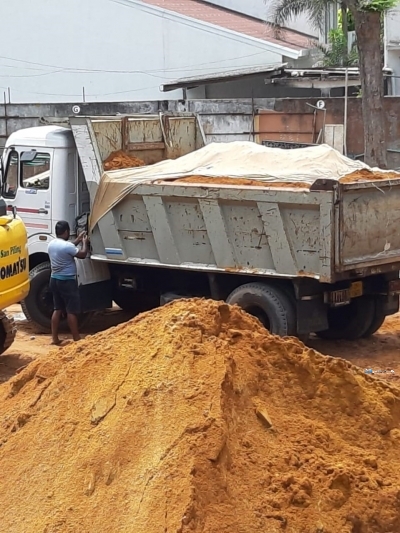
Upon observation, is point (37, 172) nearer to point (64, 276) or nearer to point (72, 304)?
point (64, 276)

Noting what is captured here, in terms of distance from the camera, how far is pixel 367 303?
36.9 ft

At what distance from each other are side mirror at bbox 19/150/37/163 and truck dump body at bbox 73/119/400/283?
0.87 meters

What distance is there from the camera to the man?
36.8ft

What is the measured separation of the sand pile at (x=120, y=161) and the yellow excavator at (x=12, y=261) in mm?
1873

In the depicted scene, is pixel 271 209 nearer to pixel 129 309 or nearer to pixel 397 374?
pixel 397 374

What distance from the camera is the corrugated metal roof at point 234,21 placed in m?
32.8

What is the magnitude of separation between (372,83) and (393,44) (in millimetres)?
6935

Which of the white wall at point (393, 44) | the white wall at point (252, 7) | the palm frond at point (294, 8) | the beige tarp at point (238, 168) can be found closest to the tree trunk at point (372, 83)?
the palm frond at point (294, 8)

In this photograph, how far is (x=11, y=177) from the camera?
1250cm

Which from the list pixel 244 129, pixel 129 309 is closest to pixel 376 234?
pixel 129 309

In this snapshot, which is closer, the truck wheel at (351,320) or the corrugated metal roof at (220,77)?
the truck wheel at (351,320)

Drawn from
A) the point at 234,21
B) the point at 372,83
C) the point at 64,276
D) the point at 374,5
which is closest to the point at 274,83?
the point at 372,83

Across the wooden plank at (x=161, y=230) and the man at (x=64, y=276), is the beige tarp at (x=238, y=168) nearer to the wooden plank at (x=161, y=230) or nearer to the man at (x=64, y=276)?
the wooden plank at (x=161, y=230)

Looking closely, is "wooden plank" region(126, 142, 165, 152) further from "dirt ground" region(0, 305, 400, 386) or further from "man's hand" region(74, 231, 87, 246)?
"dirt ground" region(0, 305, 400, 386)
